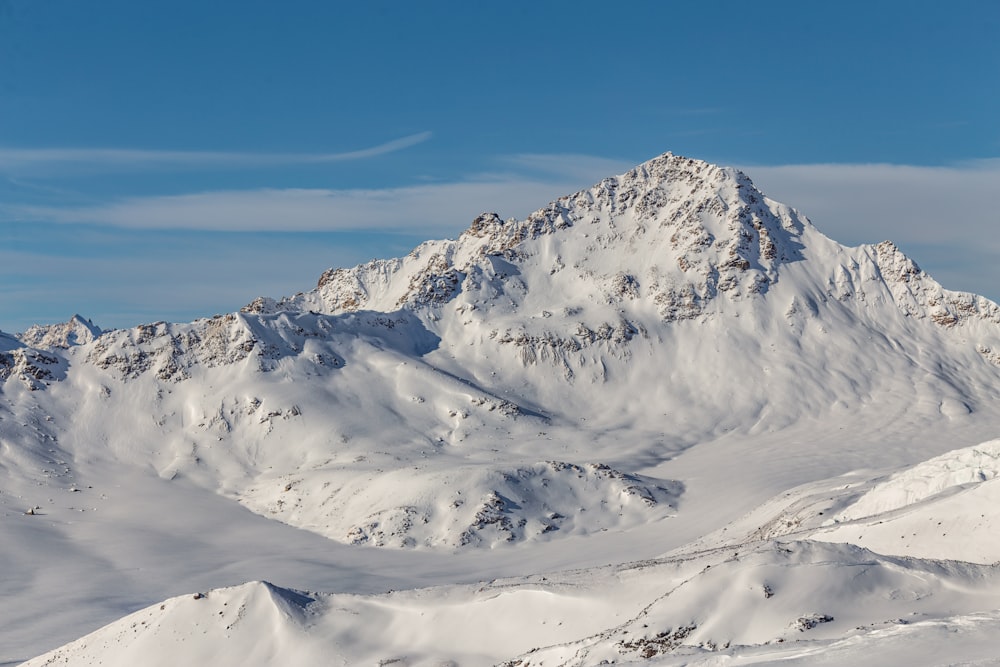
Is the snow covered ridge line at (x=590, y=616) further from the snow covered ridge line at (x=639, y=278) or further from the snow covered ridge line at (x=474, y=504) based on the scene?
the snow covered ridge line at (x=639, y=278)

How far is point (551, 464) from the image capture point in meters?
115

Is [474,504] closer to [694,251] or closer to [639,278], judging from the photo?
[639,278]

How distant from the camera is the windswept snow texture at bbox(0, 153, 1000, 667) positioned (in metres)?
40.2

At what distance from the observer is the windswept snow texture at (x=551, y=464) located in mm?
40219

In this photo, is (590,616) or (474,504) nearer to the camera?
(590,616)

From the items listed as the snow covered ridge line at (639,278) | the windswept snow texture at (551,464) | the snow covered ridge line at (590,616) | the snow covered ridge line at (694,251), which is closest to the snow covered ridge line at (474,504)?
the windswept snow texture at (551,464)

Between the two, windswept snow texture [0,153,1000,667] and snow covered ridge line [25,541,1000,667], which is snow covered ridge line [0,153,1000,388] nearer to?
windswept snow texture [0,153,1000,667]

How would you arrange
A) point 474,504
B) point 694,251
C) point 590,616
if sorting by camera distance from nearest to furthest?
point 590,616 < point 474,504 < point 694,251

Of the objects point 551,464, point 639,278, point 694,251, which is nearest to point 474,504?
point 551,464

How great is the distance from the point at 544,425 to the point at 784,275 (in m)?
64.1

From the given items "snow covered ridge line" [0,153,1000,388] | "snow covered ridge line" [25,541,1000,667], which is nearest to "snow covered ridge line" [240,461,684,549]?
"snow covered ridge line" [0,153,1000,388]

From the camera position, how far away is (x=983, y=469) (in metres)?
61.8

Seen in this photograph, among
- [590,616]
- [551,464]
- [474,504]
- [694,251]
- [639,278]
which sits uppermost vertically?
[694,251]

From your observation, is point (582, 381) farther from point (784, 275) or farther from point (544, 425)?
point (784, 275)
